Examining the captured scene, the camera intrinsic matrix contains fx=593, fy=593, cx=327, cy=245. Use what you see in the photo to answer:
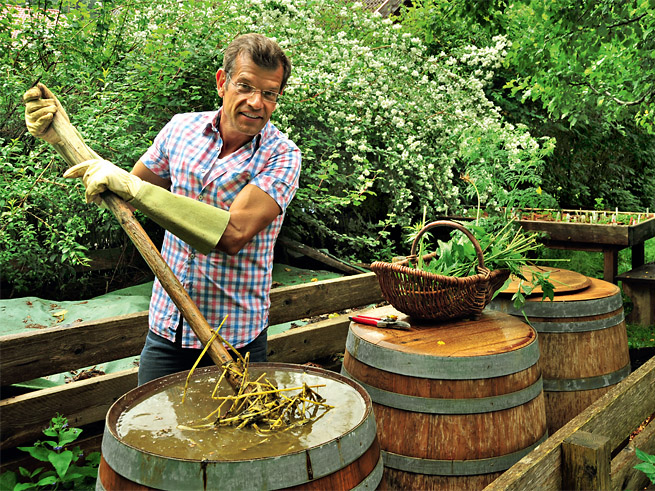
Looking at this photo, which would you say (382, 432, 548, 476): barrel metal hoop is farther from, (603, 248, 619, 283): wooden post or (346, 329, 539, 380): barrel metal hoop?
(603, 248, 619, 283): wooden post

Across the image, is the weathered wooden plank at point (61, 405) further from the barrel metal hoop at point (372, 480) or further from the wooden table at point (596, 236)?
the wooden table at point (596, 236)

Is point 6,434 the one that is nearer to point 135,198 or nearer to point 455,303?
point 135,198

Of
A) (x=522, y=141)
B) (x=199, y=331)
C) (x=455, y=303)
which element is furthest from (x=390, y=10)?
(x=199, y=331)

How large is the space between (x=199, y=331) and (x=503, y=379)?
1.16 metres

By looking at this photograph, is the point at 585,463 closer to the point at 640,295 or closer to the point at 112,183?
the point at 112,183

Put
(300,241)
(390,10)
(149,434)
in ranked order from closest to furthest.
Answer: (149,434)
(300,241)
(390,10)

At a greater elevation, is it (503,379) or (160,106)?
(160,106)

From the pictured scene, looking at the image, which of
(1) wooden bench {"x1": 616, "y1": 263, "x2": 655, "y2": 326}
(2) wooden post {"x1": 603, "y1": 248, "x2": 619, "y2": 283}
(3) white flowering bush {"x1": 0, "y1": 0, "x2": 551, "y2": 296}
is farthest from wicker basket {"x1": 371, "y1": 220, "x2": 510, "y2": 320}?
(1) wooden bench {"x1": 616, "y1": 263, "x2": 655, "y2": 326}

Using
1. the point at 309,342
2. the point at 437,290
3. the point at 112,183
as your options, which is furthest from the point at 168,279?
the point at 309,342

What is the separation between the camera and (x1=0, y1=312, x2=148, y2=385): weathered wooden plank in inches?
104

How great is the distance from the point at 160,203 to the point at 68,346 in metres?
1.40

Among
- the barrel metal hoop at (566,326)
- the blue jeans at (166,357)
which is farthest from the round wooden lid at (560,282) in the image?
the blue jeans at (166,357)

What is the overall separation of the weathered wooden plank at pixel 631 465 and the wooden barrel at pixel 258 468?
1386mm

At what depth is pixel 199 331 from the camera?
1.74m
